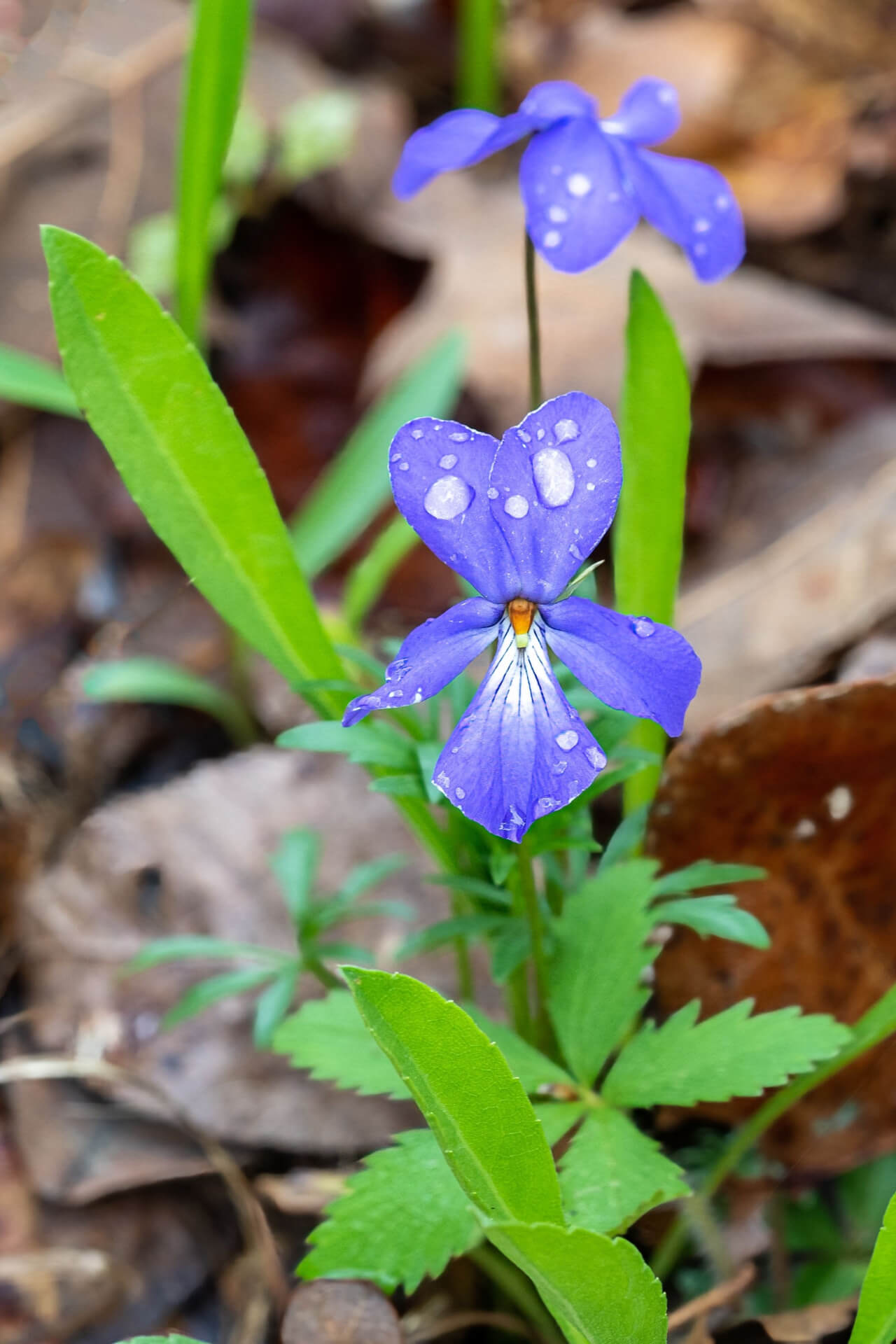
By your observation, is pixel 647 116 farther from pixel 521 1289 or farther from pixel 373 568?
pixel 521 1289

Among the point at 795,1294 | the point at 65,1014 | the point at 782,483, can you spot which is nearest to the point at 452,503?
the point at 795,1294

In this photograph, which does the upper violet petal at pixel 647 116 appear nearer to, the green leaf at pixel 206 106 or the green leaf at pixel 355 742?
Result: the green leaf at pixel 206 106

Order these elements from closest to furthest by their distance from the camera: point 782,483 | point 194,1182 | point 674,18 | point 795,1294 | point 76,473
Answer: point 795,1294 < point 194,1182 < point 782,483 < point 76,473 < point 674,18

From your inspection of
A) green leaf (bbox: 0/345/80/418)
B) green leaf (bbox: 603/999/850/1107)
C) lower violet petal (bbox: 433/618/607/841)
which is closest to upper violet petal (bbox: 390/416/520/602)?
lower violet petal (bbox: 433/618/607/841)

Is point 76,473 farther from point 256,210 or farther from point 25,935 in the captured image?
point 25,935

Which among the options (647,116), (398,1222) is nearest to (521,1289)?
(398,1222)

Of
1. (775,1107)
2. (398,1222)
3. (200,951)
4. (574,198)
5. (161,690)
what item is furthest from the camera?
(161,690)

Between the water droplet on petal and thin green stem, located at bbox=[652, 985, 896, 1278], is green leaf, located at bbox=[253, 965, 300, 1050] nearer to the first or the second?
thin green stem, located at bbox=[652, 985, 896, 1278]
